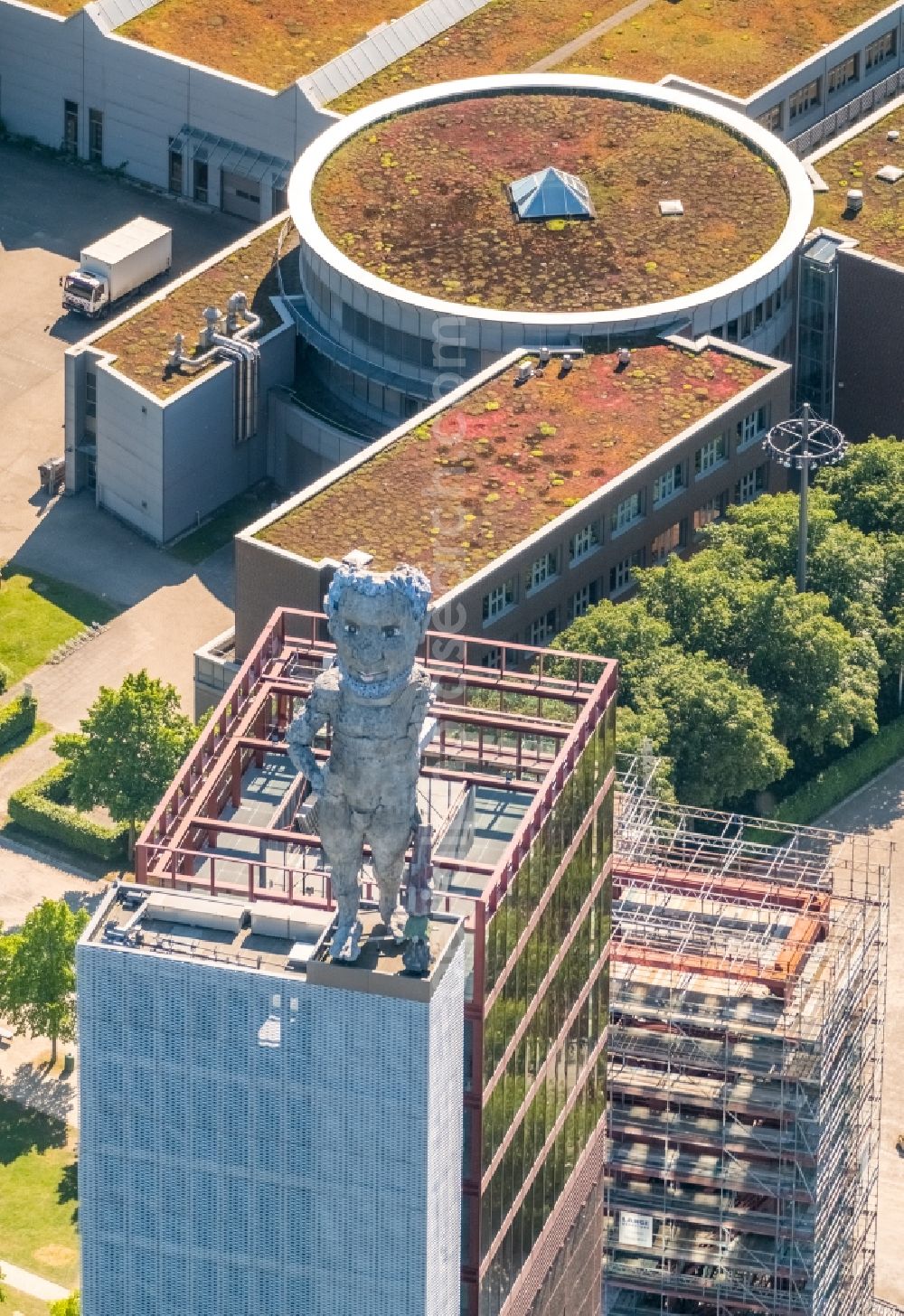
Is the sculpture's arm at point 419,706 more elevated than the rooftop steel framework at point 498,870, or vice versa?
the sculpture's arm at point 419,706

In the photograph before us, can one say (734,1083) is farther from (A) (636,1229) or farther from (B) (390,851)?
(B) (390,851)

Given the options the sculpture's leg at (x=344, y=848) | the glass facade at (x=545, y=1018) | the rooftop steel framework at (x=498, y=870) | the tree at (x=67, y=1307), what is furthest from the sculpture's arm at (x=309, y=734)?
the tree at (x=67, y=1307)

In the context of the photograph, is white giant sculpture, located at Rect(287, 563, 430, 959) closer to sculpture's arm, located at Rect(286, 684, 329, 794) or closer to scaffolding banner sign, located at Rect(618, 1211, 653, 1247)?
sculpture's arm, located at Rect(286, 684, 329, 794)

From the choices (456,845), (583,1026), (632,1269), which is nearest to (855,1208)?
(632,1269)

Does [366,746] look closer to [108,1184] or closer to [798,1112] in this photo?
[108,1184]

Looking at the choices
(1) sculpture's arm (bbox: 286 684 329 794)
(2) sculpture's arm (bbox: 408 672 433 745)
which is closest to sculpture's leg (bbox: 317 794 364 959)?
(1) sculpture's arm (bbox: 286 684 329 794)

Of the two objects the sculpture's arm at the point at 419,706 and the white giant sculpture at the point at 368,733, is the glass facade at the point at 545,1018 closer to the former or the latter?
the white giant sculpture at the point at 368,733
